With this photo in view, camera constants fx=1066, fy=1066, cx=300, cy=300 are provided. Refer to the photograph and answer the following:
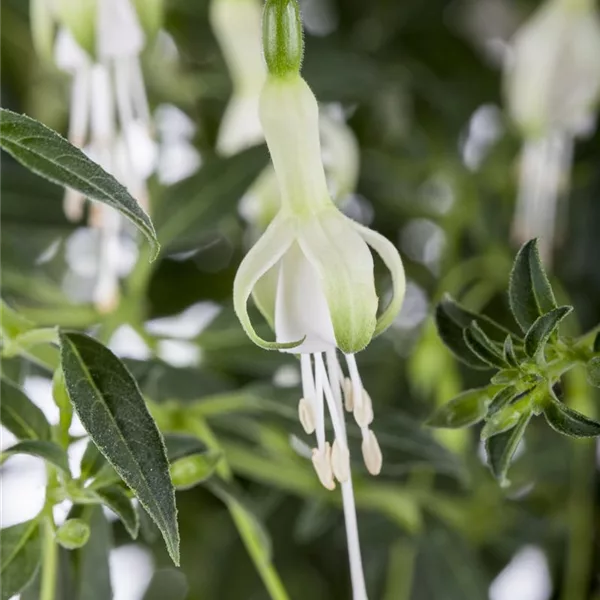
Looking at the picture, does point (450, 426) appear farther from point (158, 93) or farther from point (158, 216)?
point (158, 93)

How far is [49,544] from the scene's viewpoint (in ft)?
1.09

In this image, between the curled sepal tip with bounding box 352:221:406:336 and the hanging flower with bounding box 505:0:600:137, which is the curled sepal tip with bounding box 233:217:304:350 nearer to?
the curled sepal tip with bounding box 352:221:406:336

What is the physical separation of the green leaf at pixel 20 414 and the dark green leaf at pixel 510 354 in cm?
14

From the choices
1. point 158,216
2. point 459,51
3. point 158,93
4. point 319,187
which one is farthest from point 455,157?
point 319,187

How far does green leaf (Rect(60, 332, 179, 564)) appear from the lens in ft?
0.89

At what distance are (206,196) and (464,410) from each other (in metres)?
0.19

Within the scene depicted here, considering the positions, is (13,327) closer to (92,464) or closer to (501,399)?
(92,464)

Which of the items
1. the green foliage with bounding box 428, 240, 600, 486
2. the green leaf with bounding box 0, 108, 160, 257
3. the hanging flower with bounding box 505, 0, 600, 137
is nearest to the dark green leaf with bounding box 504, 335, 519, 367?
the green foliage with bounding box 428, 240, 600, 486

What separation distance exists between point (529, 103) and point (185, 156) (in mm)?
262

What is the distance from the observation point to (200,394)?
48 cm

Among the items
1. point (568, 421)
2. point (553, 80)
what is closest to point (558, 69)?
point (553, 80)

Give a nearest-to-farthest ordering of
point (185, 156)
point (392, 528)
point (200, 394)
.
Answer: point (200, 394)
point (392, 528)
point (185, 156)

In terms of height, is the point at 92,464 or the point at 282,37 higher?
the point at 282,37

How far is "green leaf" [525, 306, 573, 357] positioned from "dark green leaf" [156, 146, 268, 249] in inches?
7.8
